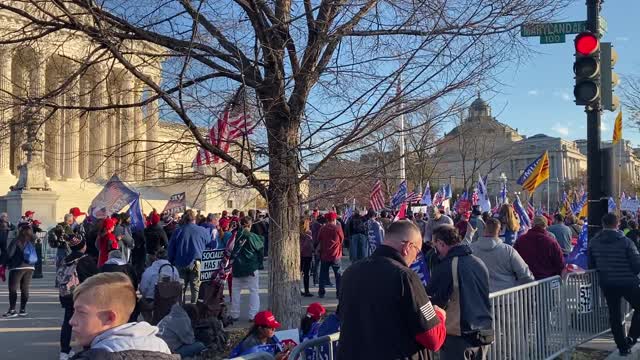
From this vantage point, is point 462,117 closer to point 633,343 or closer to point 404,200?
point 633,343

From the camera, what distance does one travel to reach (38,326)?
37.5 feet

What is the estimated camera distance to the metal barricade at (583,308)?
8302 millimetres

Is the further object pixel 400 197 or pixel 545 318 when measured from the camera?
pixel 400 197

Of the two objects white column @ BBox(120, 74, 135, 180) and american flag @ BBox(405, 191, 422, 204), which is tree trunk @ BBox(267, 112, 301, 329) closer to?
white column @ BBox(120, 74, 135, 180)

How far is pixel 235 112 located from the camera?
7.26m

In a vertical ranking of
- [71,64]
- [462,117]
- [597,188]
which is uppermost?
[71,64]

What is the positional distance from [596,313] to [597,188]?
1.82 metres

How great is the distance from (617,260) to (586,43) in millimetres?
2909

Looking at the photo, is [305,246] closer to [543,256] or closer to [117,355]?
[543,256]

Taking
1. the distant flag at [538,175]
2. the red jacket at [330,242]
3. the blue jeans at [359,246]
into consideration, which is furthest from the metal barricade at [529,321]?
the distant flag at [538,175]

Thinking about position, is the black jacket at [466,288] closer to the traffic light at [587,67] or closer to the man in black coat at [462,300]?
the man in black coat at [462,300]

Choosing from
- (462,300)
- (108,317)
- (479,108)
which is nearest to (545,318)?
(479,108)

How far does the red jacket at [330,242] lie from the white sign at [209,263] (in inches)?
153

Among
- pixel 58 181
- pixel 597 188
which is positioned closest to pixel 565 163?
pixel 58 181
